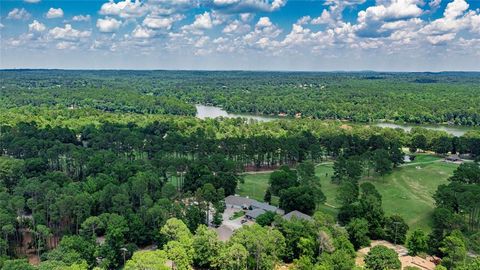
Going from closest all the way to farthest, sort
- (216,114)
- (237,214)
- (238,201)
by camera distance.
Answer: (237,214) < (238,201) < (216,114)

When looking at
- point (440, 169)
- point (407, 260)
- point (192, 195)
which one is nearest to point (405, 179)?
point (440, 169)

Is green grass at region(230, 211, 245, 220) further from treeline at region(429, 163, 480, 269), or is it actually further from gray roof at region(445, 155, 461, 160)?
gray roof at region(445, 155, 461, 160)

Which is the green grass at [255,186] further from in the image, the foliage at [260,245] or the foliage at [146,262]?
the foliage at [146,262]

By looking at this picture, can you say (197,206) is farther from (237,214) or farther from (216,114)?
(216,114)

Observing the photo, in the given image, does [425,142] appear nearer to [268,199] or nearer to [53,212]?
[268,199]

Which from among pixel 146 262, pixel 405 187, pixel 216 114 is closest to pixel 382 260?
pixel 146 262

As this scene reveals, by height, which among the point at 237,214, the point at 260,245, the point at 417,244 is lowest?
the point at 237,214

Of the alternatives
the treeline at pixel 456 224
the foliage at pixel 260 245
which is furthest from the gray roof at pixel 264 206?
the treeline at pixel 456 224

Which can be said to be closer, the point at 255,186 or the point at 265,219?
the point at 265,219
